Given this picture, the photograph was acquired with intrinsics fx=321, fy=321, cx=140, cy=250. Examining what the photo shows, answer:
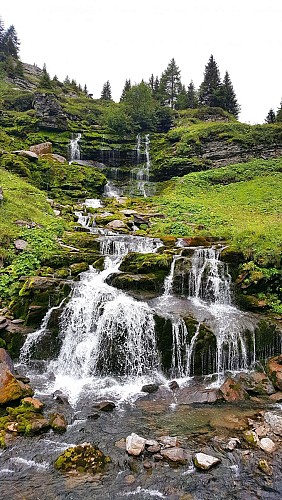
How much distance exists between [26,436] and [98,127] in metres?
43.3

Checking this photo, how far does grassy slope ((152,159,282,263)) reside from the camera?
1631 centimetres

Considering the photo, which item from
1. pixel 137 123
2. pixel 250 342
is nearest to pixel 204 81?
pixel 137 123

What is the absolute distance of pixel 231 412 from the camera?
8969 millimetres

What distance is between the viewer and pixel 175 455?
694 centimetres

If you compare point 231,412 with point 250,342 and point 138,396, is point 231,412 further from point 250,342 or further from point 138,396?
point 250,342

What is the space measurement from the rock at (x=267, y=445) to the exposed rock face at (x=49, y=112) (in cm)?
4121

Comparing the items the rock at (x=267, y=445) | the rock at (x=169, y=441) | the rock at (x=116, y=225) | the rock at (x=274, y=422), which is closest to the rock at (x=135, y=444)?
the rock at (x=169, y=441)

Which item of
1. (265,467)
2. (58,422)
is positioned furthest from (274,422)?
(58,422)

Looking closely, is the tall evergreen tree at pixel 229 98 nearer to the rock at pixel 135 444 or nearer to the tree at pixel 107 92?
the tree at pixel 107 92

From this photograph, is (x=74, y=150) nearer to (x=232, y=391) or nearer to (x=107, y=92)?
(x=232, y=391)

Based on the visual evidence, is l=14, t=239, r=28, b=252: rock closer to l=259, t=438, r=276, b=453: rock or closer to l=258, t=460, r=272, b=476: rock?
l=259, t=438, r=276, b=453: rock

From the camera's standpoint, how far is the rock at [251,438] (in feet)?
24.5

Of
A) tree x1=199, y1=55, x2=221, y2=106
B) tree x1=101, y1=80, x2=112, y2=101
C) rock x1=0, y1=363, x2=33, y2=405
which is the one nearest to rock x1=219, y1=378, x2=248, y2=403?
rock x1=0, y1=363, x2=33, y2=405

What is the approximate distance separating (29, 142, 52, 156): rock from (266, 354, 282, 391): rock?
31.2 metres
